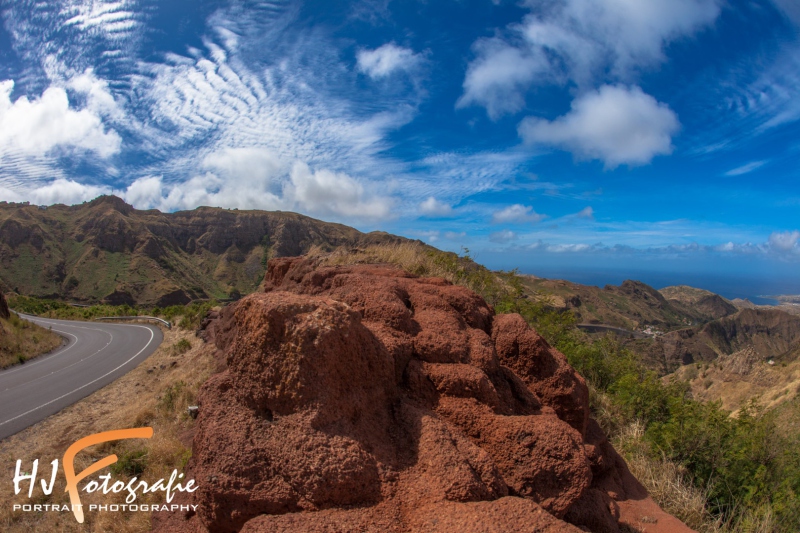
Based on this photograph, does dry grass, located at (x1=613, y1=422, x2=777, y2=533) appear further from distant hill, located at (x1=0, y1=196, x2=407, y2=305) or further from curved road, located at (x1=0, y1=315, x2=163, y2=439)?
distant hill, located at (x1=0, y1=196, x2=407, y2=305)

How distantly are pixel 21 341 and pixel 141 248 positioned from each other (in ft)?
324

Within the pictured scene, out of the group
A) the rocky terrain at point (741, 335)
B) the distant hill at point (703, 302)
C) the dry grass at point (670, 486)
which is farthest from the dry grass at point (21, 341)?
the distant hill at point (703, 302)

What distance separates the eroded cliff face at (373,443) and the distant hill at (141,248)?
59759 mm

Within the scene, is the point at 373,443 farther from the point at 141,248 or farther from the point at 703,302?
the point at 703,302

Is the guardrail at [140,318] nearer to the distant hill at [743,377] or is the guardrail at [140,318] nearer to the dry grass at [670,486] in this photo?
the dry grass at [670,486]

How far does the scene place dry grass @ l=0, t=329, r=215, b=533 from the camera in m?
5.15

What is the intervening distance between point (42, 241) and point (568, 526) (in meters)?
126

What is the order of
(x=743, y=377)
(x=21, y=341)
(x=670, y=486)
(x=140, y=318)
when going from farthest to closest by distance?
1. (x=140, y=318)
2. (x=21, y=341)
3. (x=743, y=377)
4. (x=670, y=486)

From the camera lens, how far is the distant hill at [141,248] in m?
84.8

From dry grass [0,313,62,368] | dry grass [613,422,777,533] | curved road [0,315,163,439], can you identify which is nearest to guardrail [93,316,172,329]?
curved road [0,315,163,439]

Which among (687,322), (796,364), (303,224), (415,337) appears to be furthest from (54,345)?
(303,224)

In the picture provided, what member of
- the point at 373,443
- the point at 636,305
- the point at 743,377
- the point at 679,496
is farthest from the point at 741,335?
the point at 373,443

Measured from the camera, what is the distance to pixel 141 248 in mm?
105812

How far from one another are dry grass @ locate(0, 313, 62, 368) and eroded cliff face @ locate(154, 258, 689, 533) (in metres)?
21.0
